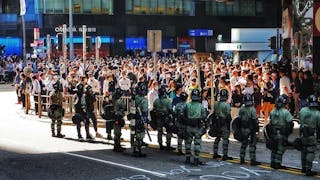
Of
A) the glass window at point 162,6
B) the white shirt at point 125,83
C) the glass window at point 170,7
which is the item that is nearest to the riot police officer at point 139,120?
the white shirt at point 125,83

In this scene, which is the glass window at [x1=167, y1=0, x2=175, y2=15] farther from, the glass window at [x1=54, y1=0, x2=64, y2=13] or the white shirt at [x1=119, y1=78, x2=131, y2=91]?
the white shirt at [x1=119, y1=78, x2=131, y2=91]

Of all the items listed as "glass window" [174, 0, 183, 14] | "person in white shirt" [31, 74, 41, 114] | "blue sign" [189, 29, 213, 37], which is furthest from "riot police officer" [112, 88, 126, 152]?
"blue sign" [189, 29, 213, 37]

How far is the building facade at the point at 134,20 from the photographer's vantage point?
2581 inches

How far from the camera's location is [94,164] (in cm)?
1390

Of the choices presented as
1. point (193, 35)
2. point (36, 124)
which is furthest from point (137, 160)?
point (193, 35)

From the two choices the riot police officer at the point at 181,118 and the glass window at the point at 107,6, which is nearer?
the riot police officer at the point at 181,118

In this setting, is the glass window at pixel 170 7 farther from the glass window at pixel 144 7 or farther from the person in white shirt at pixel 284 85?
the person in white shirt at pixel 284 85

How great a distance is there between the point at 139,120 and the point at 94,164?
163 centimetres

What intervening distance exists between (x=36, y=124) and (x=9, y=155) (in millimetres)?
6951

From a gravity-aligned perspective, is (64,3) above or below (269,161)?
above

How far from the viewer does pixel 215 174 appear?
12.5 m

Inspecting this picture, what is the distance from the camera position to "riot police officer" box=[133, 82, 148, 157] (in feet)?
48.1

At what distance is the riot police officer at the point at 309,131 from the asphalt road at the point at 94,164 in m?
0.41

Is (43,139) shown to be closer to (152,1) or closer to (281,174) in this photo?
(281,174)
